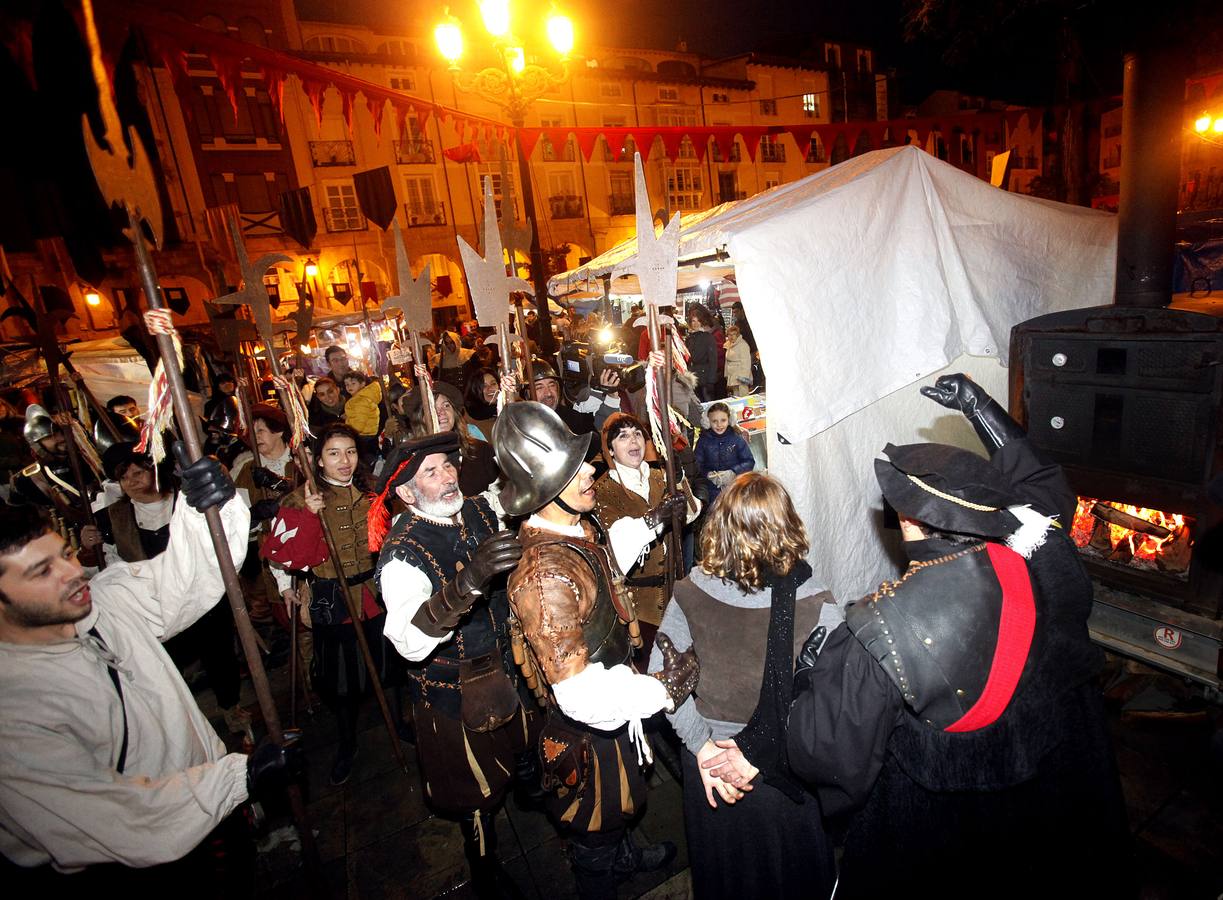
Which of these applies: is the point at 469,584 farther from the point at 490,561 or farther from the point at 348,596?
the point at 348,596

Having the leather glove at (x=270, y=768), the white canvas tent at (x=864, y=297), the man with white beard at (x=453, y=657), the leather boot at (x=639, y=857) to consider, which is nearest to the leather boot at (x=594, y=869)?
the leather boot at (x=639, y=857)

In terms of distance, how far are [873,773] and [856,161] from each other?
4486mm

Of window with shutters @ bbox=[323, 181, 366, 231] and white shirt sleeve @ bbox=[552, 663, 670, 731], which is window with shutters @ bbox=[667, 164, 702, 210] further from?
white shirt sleeve @ bbox=[552, 663, 670, 731]

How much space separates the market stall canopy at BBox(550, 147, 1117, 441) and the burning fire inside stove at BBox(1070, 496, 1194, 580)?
1.50 meters

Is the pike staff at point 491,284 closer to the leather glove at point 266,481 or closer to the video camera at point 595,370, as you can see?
the leather glove at point 266,481

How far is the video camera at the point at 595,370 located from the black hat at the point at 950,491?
4764 mm

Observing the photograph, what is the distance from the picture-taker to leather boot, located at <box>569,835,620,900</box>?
2686 millimetres

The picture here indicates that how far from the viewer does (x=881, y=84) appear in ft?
139

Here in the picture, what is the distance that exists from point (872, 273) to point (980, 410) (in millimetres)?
1730

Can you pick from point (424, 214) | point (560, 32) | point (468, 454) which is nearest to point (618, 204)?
point (424, 214)

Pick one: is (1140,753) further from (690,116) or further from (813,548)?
(690,116)

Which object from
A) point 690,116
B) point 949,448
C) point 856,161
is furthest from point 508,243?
point 690,116

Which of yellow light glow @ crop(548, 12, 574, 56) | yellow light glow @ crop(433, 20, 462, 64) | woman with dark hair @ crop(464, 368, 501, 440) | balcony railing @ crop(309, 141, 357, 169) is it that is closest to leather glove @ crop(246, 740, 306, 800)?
woman with dark hair @ crop(464, 368, 501, 440)

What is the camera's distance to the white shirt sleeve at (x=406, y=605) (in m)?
2.55
